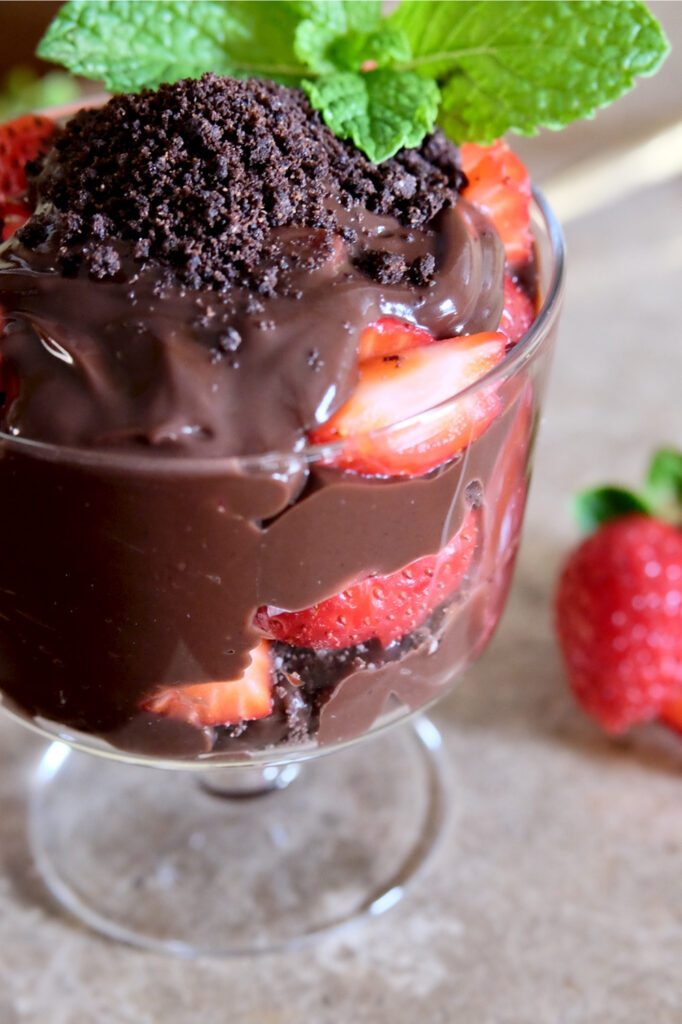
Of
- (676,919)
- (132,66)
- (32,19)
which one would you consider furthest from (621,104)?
(676,919)

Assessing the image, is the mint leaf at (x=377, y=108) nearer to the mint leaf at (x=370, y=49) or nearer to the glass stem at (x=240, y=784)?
the mint leaf at (x=370, y=49)

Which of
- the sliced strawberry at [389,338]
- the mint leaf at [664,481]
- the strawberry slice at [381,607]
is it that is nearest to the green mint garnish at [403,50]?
the sliced strawberry at [389,338]

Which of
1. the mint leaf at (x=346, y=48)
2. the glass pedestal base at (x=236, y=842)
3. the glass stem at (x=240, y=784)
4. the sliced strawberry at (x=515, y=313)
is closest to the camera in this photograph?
the sliced strawberry at (x=515, y=313)

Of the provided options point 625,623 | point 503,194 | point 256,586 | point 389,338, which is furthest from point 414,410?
point 625,623

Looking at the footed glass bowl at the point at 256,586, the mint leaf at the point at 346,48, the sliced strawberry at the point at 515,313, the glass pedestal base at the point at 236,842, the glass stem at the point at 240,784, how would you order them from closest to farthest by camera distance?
the footed glass bowl at the point at 256,586
the sliced strawberry at the point at 515,313
the mint leaf at the point at 346,48
the glass pedestal base at the point at 236,842
the glass stem at the point at 240,784

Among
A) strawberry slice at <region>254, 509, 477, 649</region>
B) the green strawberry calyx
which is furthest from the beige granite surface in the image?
strawberry slice at <region>254, 509, 477, 649</region>

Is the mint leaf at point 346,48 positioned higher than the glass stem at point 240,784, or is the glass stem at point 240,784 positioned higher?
the mint leaf at point 346,48
